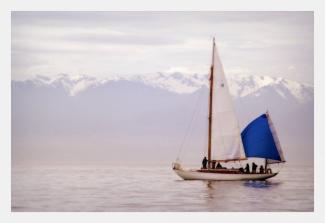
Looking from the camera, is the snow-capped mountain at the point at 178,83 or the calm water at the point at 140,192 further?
the snow-capped mountain at the point at 178,83

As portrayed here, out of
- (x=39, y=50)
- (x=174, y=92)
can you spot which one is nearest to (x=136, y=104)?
(x=174, y=92)

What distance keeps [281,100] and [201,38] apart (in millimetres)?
2757

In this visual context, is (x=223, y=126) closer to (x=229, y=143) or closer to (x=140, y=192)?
(x=229, y=143)

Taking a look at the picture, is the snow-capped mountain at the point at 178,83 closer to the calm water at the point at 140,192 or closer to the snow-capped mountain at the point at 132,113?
the snow-capped mountain at the point at 132,113

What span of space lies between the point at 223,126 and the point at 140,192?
13.0 ft

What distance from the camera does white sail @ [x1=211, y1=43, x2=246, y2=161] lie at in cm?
3572

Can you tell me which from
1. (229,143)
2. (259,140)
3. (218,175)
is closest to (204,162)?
(218,175)

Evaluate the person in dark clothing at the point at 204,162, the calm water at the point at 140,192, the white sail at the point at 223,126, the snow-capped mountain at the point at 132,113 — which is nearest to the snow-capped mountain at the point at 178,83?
the snow-capped mountain at the point at 132,113

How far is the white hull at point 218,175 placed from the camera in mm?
36438

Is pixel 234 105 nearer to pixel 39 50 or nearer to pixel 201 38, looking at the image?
pixel 201 38

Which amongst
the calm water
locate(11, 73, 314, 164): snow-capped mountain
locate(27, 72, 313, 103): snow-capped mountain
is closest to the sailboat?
locate(11, 73, 314, 164): snow-capped mountain

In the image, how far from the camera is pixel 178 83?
110 ft

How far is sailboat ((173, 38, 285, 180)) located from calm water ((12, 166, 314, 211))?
695 mm

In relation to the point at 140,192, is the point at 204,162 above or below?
above
